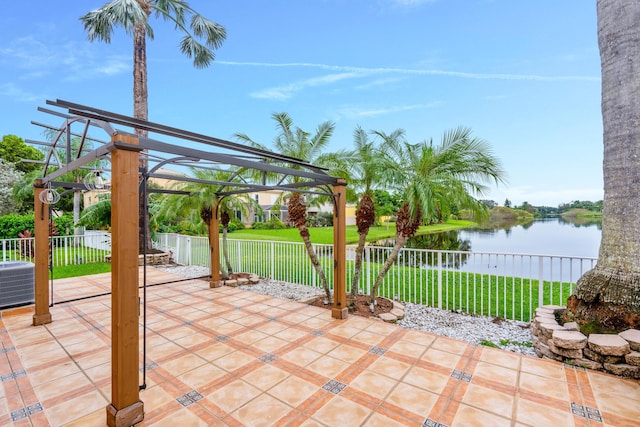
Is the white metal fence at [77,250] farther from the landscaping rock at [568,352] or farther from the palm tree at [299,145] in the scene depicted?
the landscaping rock at [568,352]

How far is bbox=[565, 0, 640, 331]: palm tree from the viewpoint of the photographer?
350 centimetres

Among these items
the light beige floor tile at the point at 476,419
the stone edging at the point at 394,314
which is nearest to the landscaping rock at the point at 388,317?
the stone edging at the point at 394,314

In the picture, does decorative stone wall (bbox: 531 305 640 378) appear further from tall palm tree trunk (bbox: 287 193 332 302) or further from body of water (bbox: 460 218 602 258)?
tall palm tree trunk (bbox: 287 193 332 302)

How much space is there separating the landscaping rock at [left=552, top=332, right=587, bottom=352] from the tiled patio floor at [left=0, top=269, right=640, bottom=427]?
0.23 metres

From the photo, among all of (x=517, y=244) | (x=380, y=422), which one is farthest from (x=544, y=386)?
(x=517, y=244)

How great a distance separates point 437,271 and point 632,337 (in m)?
3.35

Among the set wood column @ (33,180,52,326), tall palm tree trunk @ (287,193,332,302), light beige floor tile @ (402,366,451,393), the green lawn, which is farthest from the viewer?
the green lawn

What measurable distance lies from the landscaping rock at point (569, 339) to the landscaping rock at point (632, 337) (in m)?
0.36

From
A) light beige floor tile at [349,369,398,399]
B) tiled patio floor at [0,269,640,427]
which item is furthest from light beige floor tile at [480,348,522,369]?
light beige floor tile at [349,369,398,399]

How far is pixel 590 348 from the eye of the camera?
10.8 feet

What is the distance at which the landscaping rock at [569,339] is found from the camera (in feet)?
10.9

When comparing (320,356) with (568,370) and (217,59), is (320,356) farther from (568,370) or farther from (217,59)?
(217,59)

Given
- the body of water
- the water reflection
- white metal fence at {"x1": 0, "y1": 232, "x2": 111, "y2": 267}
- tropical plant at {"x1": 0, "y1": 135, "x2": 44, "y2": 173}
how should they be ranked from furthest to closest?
tropical plant at {"x1": 0, "y1": 135, "x2": 44, "y2": 173}
the body of water
white metal fence at {"x1": 0, "y1": 232, "x2": 111, "y2": 267}
the water reflection

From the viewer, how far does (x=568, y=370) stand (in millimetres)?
3229
